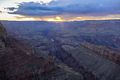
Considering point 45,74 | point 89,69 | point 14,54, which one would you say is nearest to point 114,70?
point 89,69

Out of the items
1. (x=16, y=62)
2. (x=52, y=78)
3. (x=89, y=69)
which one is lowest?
(x=89, y=69)

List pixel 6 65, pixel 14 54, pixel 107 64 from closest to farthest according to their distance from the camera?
pixel 6 65
pixel 14 54
pixel 107 64

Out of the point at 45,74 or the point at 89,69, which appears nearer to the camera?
the point at 45,74

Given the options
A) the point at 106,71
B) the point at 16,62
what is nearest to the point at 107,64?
the point at 106,71

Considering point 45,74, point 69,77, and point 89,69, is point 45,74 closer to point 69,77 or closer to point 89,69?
point 69,77

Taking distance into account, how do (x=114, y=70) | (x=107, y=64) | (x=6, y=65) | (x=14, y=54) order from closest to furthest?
(x=6, y=65)
(x=14, y=54)
(x=114, y=70)
(x=107, y=64)

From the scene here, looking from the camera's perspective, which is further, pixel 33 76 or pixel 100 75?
pixel 100 75

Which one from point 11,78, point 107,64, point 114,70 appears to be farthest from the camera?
point 107,64

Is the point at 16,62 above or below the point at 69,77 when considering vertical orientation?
above

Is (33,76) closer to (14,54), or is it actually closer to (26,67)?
(26,67)

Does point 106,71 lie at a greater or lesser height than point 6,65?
lesser
